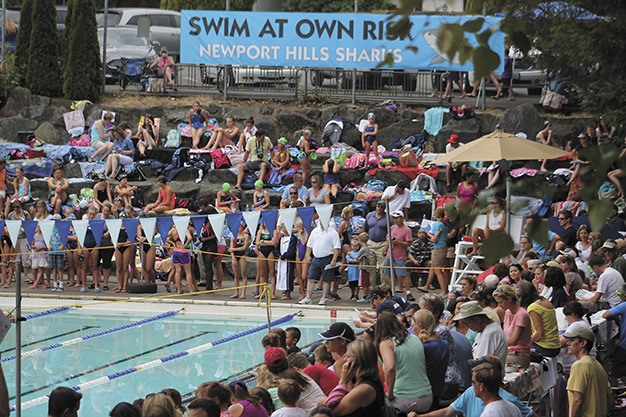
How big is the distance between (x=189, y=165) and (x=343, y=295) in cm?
649

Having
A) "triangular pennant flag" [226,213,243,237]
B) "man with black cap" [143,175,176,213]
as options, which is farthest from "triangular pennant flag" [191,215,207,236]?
"man with black cap" [143,175,176,213]

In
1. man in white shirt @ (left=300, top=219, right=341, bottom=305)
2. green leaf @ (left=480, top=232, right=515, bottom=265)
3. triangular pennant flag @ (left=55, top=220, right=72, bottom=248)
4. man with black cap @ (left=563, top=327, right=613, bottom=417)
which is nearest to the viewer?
green leaf @ (left=480, top=232, right=515, bottom=265)

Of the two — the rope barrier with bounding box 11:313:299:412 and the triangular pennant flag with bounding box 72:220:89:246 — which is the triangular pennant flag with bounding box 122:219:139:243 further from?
the rope barrier with bounding box 11:313:299:412

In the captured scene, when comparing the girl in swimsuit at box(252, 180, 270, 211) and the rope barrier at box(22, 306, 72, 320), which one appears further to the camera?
the girl in swimsuit at box(252, 180, 270, 211)

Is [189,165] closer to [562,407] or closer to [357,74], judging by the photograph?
[357,74]

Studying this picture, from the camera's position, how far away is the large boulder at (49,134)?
26.1 m

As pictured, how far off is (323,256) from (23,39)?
14043 mm

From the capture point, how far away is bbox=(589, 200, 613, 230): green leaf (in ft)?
11.9

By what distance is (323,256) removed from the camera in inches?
694

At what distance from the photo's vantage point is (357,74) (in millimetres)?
27094

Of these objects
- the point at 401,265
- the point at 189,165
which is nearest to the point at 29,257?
the point at 189,165

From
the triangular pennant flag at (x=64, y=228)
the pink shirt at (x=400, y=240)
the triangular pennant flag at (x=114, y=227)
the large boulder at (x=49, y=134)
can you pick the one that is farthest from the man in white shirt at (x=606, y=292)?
the large boulder at (x=49, y=134)

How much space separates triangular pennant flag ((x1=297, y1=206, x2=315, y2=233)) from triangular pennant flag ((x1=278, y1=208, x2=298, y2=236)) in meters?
0.11

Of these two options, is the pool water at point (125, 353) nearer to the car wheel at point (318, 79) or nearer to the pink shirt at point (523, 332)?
the pink shirt at point (523, 332)
